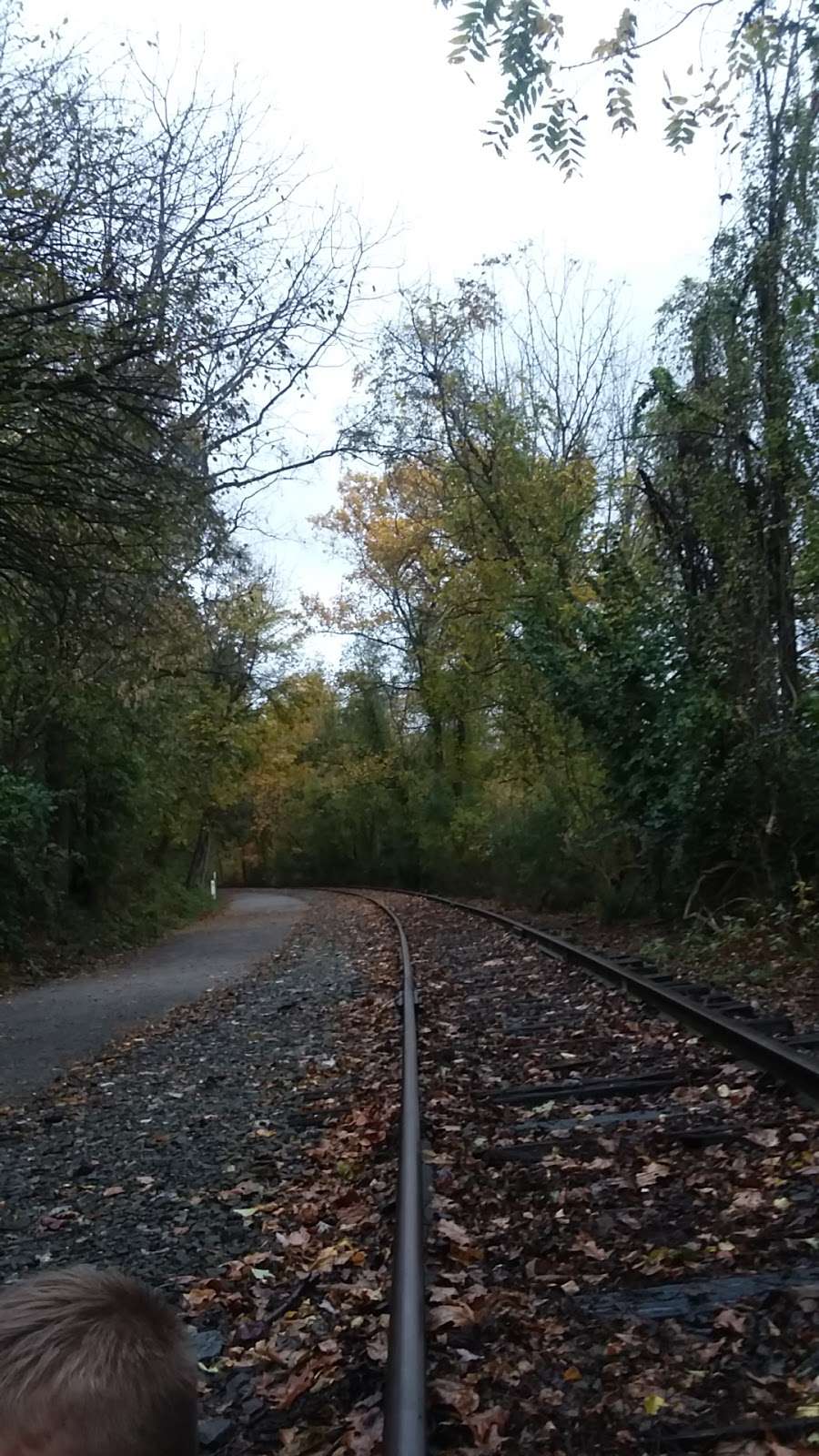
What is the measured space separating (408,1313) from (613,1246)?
100 cm

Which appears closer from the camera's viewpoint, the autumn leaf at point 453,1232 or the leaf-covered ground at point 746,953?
the autumn leaf at point 453,1232

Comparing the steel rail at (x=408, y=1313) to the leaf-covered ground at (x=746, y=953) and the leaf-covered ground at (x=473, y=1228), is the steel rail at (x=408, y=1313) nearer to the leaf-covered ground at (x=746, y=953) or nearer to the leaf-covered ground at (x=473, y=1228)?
the leaf-covered ground at (x=473, y=1228)

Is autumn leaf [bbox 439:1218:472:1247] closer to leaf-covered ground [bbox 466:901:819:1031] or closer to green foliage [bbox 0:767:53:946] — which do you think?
leaf-covered ground [bbox 466:901:819:1031]

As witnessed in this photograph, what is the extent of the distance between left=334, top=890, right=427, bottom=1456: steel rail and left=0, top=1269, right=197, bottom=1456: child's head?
109 cm

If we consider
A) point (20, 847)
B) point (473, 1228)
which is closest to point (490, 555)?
point (20, 847)

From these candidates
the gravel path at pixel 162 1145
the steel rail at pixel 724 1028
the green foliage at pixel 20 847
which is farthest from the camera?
the green foliage at pixel 20 847

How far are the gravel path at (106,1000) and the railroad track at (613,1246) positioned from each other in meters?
3.22

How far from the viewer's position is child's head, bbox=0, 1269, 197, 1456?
1238mm

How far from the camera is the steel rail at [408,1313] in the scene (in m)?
2.30

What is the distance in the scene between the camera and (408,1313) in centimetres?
293

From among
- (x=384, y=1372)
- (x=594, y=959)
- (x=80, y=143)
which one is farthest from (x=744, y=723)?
(x=384, y=1372)

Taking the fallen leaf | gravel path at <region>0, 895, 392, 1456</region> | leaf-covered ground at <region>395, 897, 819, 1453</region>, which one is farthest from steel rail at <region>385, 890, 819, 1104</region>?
gravel path at <region>0, 895, 392, 1456</region>

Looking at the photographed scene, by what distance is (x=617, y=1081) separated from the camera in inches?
226

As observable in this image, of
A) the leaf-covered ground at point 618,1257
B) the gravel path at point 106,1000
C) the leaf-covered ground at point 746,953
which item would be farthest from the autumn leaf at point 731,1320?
the gravel path at point 106,1000
